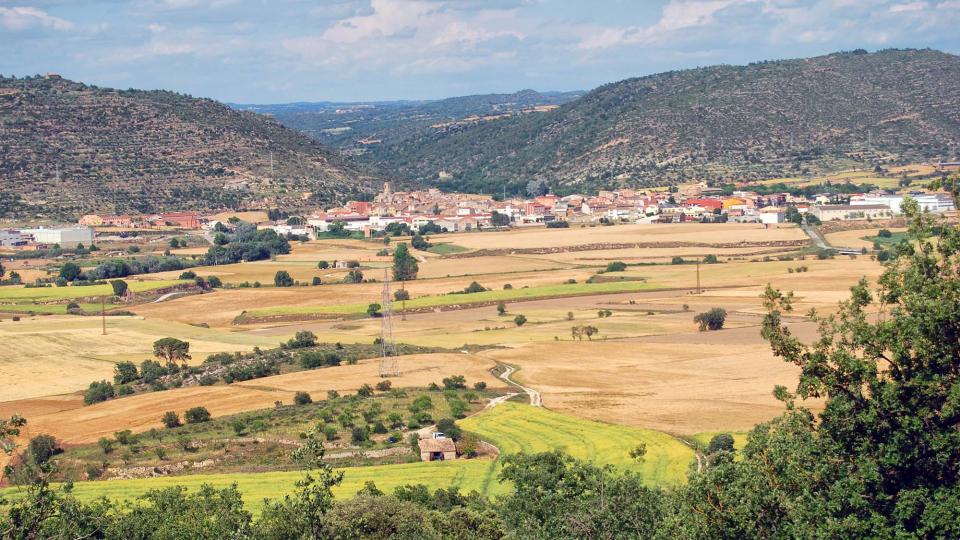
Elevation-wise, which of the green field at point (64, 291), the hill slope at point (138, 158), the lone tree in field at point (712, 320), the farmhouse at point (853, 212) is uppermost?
the hill slope at point (138, 158)

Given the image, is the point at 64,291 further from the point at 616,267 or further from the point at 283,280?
the point at 616,267

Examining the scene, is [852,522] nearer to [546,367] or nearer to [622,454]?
[622,454]

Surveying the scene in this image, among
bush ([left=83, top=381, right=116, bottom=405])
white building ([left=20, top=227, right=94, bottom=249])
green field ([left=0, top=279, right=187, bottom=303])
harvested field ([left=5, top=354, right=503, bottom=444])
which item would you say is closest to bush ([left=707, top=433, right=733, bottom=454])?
harvested field ([left=5, top=354, right=503, bottom=444])

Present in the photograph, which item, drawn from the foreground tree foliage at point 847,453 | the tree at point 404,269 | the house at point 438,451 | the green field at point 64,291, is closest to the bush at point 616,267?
the tree at point 404,269

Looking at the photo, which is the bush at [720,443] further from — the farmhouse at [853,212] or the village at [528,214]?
the farmhouse at [853,212]

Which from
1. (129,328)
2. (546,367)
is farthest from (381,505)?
(129,328)

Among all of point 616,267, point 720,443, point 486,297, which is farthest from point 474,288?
point 720,443
